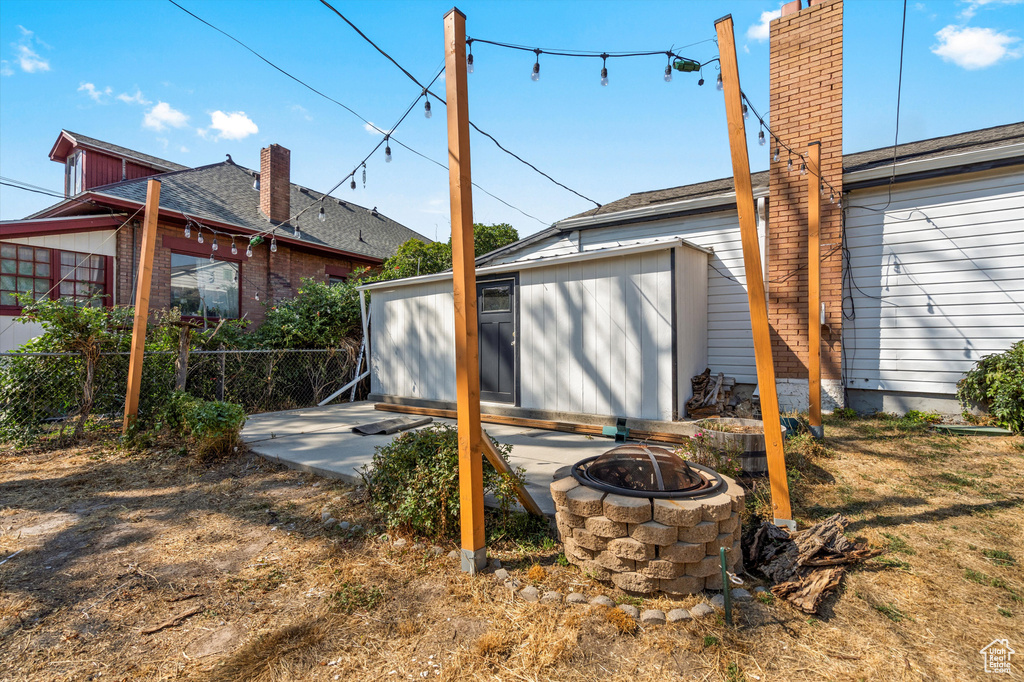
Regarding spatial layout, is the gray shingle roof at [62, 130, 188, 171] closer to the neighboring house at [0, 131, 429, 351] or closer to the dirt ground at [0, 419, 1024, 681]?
the neighboring house at [0, 131, 429, 351]

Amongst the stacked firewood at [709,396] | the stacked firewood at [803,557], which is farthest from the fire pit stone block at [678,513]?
the stacked firewood at [709,396]

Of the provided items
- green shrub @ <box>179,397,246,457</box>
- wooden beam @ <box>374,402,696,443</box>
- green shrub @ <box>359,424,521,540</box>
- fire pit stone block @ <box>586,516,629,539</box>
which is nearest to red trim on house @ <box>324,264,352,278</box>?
wooden beam @ <box>374,402,696,443</box>

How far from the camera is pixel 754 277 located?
111 inches

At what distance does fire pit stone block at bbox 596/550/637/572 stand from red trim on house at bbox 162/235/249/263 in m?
10.7

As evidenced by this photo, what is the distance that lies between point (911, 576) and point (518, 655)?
2.20m

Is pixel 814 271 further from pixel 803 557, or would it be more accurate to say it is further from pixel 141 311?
pixel 141 311

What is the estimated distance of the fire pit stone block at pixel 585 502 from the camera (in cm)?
243

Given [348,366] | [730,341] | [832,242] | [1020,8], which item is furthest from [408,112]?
[1020,8]

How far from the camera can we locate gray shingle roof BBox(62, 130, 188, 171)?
10.9 metres

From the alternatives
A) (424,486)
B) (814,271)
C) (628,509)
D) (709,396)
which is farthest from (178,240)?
(814,271)

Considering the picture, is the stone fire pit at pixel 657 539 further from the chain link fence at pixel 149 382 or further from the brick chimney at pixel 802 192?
the chain link fence at pixel 149 382

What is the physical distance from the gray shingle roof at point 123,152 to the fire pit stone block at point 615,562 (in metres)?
14.7

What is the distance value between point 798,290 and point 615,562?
216 inches

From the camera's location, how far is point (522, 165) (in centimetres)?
559
